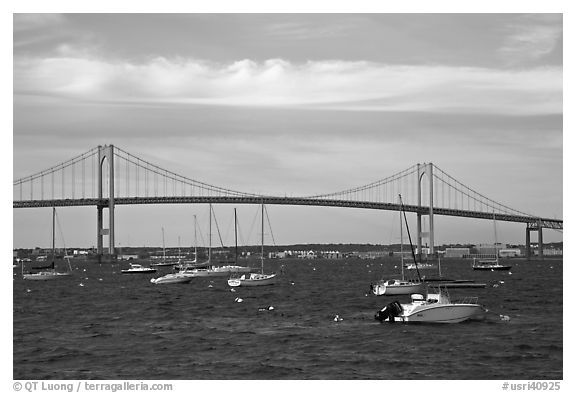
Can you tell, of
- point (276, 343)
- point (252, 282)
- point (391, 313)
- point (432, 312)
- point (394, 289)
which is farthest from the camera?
point (252, 282)

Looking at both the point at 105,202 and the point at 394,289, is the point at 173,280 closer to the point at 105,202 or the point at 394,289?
the point at 394,289

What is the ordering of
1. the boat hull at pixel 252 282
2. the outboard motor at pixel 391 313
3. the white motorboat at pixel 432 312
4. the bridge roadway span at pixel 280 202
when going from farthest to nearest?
the bridge roadway span at pixel 280 202 < the boat hull at pixel 252 282 < the outboard motor at pixel 391 313 < the white motorboat at pixel 432 312

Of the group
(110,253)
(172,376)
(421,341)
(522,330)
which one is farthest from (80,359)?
(110,253)

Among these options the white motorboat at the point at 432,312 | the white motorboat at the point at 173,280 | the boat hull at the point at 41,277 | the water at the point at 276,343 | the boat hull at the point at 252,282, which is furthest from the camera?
the boat hull at the point at 41,277

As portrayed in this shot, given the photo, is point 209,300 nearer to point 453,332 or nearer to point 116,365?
point 453,332

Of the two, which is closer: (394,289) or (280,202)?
(394,289)

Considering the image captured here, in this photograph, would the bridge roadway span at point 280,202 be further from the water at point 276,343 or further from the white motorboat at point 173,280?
the water at point 276,343

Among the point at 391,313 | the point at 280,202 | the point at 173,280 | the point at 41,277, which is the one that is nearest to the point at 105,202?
the point at 280,202

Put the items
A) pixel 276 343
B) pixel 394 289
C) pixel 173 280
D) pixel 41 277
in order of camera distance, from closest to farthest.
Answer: pixel 276 343 < pixel 394 289 < pixel 173 280 < pixel 41 277

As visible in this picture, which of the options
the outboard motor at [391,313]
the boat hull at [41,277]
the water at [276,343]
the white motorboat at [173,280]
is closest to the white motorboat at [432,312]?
the outboard motor at [391,313]

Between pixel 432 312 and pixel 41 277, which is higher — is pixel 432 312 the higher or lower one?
the higher one
